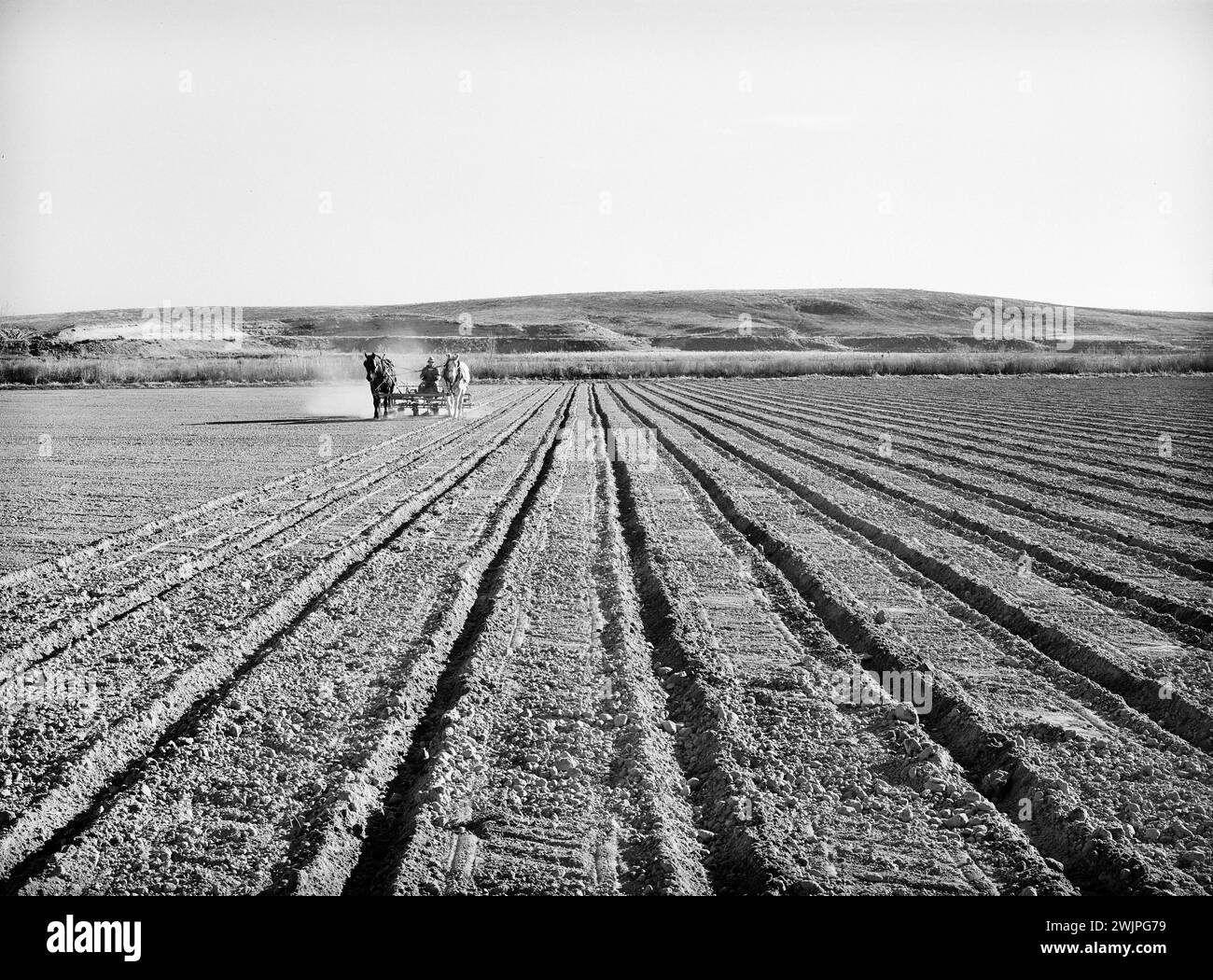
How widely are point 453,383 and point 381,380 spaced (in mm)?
1742

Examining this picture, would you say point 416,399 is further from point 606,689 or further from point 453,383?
point 606,689

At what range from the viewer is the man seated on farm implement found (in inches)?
966

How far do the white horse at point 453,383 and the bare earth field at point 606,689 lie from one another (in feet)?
38.2

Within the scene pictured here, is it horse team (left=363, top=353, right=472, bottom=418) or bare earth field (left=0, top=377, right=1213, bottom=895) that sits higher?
horse team (left=363, top=353, right=472, bottom=418)

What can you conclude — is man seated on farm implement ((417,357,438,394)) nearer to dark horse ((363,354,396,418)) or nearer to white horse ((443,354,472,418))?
white horse ((443,354,472,418))

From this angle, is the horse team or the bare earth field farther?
the horse team

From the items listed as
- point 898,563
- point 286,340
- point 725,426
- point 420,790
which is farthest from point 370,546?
point 286,340

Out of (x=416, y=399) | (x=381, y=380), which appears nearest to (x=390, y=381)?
(x=381, y=380)

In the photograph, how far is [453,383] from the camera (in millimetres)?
24547

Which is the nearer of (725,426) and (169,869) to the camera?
(169,869)

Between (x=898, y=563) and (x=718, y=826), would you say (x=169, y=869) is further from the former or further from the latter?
(x=898, y=563)

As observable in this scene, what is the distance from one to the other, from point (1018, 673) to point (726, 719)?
73.8 inches

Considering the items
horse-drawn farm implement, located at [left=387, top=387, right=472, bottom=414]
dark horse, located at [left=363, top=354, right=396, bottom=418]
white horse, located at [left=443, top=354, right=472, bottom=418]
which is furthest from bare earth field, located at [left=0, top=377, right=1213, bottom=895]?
white horse, located at [left=443, top=354, right=472, bottom=418]
